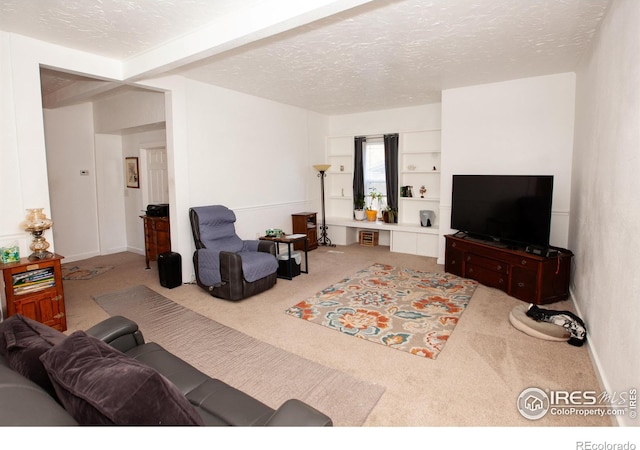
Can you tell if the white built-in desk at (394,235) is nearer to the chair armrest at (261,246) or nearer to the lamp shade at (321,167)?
the lamp shade at (321,167)

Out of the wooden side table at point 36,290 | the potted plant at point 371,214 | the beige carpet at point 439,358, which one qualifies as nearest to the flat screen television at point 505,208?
the beige carpet at point 439,358

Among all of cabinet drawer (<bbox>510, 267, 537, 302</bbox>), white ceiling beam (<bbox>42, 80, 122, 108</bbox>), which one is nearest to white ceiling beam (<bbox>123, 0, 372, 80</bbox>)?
Result: white ceiling beam (<bbox>42, 80, 122, 108</bbox>)

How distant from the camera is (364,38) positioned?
3256 millimetres

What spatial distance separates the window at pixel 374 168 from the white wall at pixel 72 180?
4.96 meters

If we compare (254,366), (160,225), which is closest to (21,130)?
(160,225)

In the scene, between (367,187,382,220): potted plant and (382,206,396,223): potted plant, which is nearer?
(382,206,396,223): potted plant

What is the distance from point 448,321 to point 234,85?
401 centimetres

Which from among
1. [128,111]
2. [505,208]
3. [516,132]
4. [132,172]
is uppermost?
[128,111]

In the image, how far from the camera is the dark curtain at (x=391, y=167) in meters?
6.64

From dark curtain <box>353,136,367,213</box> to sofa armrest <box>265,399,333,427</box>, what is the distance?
237 inches

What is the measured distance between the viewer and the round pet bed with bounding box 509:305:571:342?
2941 millimetres

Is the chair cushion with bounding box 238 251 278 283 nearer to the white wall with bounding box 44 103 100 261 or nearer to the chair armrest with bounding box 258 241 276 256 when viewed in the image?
the chair armrest with bounding box 258 241 276 256

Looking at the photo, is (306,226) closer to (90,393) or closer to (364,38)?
(364,38)

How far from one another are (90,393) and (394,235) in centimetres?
576
